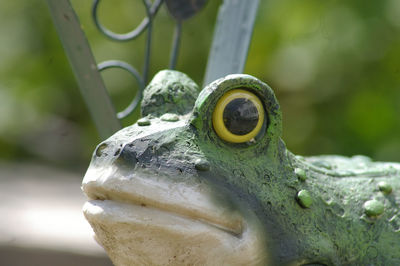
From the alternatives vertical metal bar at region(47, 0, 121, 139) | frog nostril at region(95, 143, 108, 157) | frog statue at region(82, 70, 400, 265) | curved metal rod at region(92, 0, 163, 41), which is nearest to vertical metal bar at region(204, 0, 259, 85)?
curved metal rod at region(92, 0, 163, 41)

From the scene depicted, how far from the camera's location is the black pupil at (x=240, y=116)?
127cm

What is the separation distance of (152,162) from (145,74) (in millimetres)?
709

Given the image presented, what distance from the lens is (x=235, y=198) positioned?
1.25 meters

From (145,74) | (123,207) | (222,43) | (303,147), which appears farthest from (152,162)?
(303,147)

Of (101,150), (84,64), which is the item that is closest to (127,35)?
→ (84,64)

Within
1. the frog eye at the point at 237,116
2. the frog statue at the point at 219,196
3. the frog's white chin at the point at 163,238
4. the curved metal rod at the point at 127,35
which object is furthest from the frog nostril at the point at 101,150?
the curved metal rod at the point at 127,35

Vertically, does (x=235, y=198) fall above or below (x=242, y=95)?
below

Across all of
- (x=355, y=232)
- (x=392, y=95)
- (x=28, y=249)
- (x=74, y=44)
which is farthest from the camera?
(x=392, y=95)

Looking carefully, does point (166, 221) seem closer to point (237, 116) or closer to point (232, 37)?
point (237, 116)

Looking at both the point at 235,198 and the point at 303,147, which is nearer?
the point at 235,198

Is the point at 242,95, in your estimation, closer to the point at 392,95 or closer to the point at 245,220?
the point at 245,220

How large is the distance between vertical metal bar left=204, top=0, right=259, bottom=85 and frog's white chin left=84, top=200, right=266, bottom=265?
2.57 ft

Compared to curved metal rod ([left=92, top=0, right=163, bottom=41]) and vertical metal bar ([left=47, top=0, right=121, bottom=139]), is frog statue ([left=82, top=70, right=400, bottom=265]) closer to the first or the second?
vertical metal bar ([left=47, top=0, right=121, bottom=139])

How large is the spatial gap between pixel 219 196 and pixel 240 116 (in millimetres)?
186
